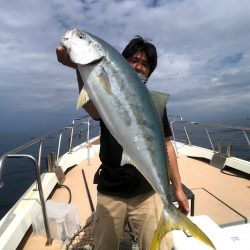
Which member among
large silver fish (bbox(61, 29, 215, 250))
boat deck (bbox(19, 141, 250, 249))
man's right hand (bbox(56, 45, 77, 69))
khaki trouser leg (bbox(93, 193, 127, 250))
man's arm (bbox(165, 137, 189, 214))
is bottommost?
boat deck (bbox(19, 141, 250, 249))

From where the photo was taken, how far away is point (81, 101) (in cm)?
195

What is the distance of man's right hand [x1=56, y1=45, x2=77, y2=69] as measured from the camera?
205cm

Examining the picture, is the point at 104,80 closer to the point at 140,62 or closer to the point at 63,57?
the point at 63,57

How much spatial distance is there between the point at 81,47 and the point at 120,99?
1.46 ft

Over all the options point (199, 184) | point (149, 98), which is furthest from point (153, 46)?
point (199, 184)

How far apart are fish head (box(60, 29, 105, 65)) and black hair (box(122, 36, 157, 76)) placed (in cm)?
79

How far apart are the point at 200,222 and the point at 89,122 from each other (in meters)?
7.75

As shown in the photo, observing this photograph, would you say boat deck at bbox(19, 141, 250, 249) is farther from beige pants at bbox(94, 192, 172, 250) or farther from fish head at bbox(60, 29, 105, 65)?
fish head at bbox(60, 29, 105, 65)

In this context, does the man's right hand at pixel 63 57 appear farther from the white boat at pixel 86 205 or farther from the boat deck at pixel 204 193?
the boat deck at pixel 204 193

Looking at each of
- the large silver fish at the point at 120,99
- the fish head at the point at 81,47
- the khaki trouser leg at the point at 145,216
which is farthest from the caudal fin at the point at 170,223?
the fish head at the point at 81,47

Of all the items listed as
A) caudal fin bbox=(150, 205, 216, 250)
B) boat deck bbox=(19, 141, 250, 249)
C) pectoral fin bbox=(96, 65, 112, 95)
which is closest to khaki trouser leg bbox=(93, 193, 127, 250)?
caudal fin bbox=(150, 205, 216, 250)

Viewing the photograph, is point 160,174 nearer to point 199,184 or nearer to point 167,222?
point 167,222

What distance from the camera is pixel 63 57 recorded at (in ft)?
6.87

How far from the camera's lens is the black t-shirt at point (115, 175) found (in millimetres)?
2559
